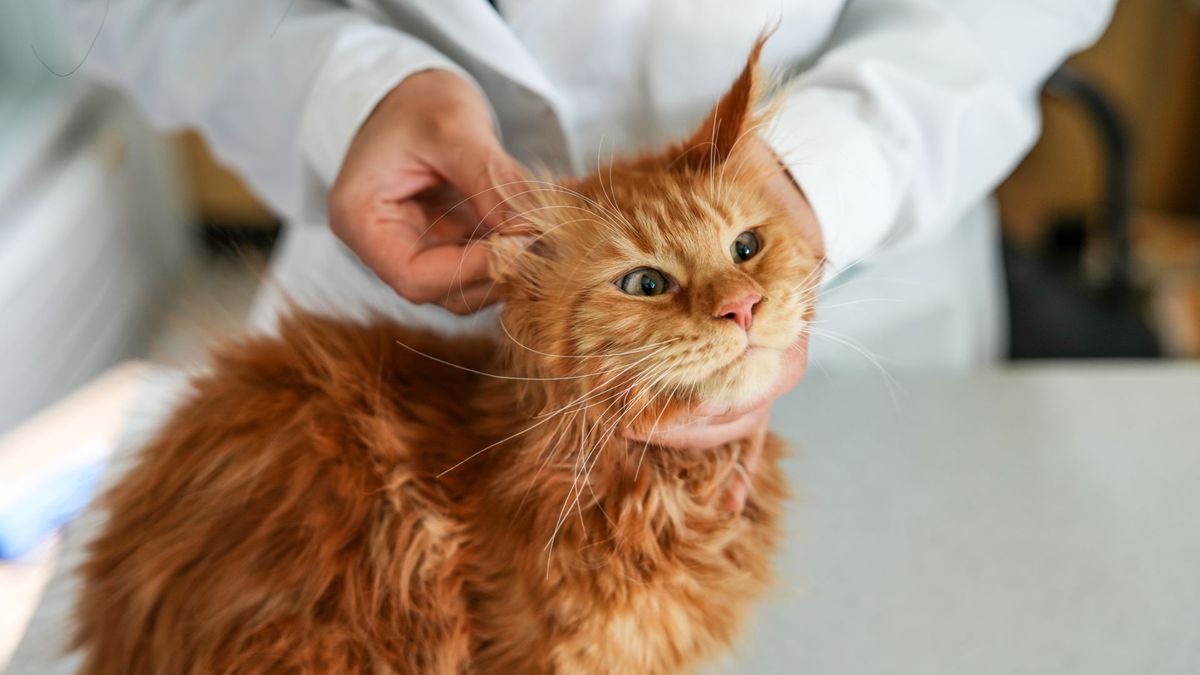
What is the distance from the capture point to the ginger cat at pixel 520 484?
1.67ft

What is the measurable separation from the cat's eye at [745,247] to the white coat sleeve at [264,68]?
0.86 ft

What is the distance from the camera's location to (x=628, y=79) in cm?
69

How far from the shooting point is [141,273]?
1.66 metres

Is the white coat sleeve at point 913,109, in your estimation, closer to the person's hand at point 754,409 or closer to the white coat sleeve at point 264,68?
the person's hand at point 754,409

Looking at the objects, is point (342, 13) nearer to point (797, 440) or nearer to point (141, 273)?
point (797, 440)

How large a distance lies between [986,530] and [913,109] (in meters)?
0.36

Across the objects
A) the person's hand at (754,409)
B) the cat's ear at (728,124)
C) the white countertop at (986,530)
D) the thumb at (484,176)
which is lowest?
the white countertop at (986,530)

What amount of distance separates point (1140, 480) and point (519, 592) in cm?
60

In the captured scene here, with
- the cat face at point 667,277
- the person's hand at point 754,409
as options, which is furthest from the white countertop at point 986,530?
the cat face at point 667,277

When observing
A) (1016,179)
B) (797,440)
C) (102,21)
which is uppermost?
(102,21)

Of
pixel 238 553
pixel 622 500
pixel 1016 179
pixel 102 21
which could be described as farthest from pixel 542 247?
pixel 1016 179

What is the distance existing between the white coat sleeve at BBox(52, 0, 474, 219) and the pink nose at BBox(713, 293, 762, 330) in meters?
0.31

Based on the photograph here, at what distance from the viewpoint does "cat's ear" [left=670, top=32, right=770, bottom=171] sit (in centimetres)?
50

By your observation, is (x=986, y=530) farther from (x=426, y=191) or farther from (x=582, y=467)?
(x=426, y=191)
